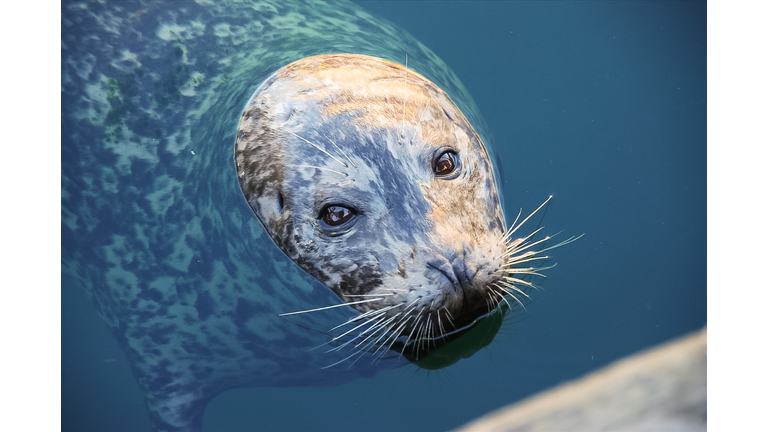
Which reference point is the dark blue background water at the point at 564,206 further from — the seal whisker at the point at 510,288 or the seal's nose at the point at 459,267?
the seal's nose at the point at 459,267

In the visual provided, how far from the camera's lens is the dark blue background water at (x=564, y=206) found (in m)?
1.84

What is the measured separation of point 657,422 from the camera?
189cm

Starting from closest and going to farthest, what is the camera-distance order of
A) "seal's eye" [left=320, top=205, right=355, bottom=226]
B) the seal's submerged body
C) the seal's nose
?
the seal's nose < "seal's eye" [left=320, top=205, right=355, bottom=226] < the seal's submerged body

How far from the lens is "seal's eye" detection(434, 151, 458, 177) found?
1657mm

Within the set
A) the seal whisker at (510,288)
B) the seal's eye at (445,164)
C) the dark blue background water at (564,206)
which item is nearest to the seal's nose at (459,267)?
the seal whisker at (510,288)

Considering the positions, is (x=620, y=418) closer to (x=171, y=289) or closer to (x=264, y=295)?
(x=264, y=295)

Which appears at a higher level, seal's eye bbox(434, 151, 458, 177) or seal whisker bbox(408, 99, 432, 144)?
seal whisker bbox(408, 99, 432, 144)

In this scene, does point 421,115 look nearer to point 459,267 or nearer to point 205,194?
point 459,267

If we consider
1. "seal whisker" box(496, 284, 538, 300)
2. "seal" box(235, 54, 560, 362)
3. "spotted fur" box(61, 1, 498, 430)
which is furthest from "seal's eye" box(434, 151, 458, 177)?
"seal whisker" box(496, 284, 538, 300)

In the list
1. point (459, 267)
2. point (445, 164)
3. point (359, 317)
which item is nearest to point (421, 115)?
point (445, 164)

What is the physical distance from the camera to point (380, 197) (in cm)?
159

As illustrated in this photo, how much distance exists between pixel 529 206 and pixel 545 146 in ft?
0.81

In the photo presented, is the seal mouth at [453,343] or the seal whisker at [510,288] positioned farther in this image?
the seal mouth at [453,343]

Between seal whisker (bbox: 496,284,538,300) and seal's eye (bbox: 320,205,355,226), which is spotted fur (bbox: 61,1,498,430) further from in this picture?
seal whisker (bbox: 496,284,538,300)
